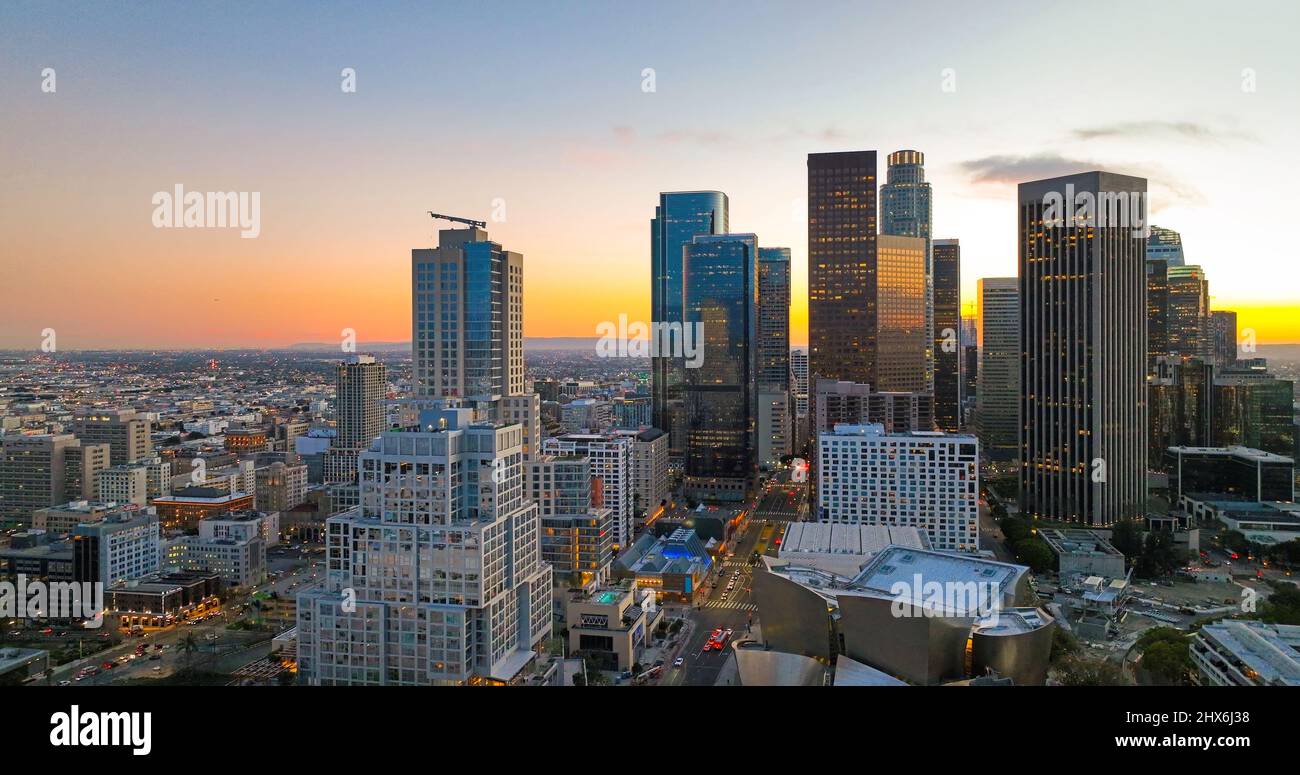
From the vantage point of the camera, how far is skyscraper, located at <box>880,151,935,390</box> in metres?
57.9

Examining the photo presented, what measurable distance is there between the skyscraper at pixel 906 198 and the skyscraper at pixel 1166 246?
13817 millimetres

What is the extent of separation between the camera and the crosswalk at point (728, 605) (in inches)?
754

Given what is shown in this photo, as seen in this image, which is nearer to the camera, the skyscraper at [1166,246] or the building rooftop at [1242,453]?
the building rooftop at [1242,453]

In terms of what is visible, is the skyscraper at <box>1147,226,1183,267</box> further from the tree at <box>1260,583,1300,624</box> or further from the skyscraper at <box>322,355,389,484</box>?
the skyscraper at <box>322,355,389,484</box>

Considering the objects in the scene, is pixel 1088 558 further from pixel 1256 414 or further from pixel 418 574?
pixel 1256 414

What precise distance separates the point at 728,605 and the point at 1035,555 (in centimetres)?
876

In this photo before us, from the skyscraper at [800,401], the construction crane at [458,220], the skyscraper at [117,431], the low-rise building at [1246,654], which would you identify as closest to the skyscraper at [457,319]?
the construction crane at [458,220]

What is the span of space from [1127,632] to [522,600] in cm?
1274

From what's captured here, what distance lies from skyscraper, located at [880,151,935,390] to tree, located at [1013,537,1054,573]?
37.8 m

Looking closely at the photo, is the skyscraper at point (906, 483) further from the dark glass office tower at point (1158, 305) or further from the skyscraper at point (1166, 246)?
the skyscraper at point (1166, 246)

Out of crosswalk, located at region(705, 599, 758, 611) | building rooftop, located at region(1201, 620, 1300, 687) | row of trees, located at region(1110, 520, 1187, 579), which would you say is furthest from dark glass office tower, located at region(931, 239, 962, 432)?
building rooftop, located at region(1201, 620, 1300, 687)

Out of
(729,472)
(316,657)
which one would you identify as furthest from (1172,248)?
(316,657)
